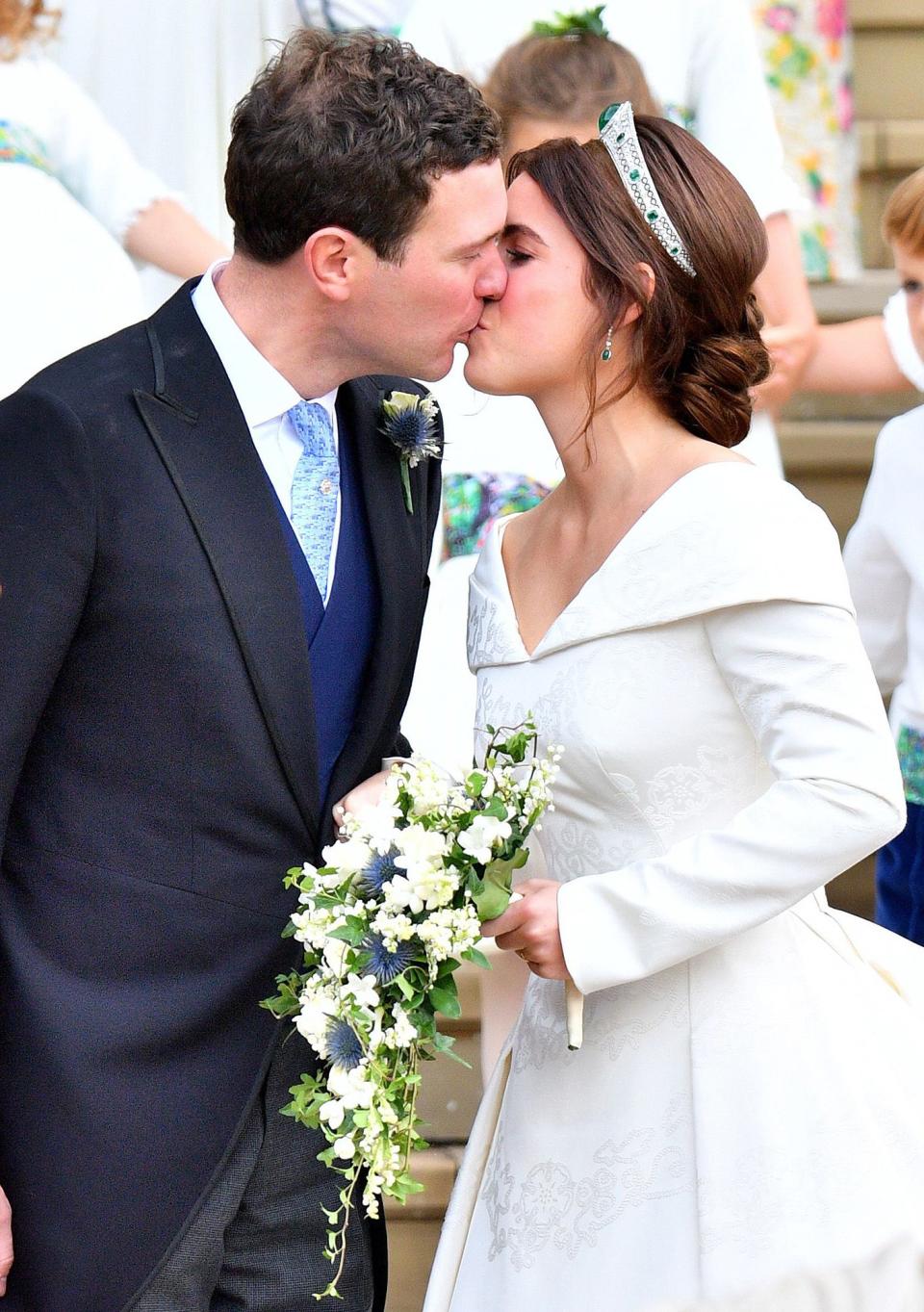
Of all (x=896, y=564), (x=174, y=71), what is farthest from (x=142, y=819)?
(x=174, y=71)

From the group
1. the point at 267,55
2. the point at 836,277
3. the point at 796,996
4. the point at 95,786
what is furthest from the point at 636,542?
the point at 836,277

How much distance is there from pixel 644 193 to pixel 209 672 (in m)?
0.86

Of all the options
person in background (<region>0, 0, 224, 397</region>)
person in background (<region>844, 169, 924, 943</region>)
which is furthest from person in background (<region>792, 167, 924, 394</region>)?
person in background (<region>0, 0, 224, 397</region>)

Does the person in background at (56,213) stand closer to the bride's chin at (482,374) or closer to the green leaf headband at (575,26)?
the green leaf headband at (575,26)

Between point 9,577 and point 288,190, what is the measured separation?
680 mm

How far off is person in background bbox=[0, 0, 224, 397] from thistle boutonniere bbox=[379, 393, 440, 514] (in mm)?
1642

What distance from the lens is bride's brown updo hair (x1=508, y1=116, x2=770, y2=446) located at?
220cm

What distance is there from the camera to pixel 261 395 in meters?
2.22

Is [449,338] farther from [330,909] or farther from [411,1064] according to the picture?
[411,1064]

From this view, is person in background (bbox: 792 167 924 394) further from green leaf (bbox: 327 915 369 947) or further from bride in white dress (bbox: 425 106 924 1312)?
green leaf (bbox: 327 915 369 947)

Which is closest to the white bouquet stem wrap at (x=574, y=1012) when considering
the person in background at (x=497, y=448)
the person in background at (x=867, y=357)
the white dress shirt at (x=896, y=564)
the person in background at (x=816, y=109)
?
the person in background at (x=497, y=448)

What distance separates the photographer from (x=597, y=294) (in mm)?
2246

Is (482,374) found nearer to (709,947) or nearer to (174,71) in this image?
(709,947)

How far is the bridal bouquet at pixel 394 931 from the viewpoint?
1896mm
